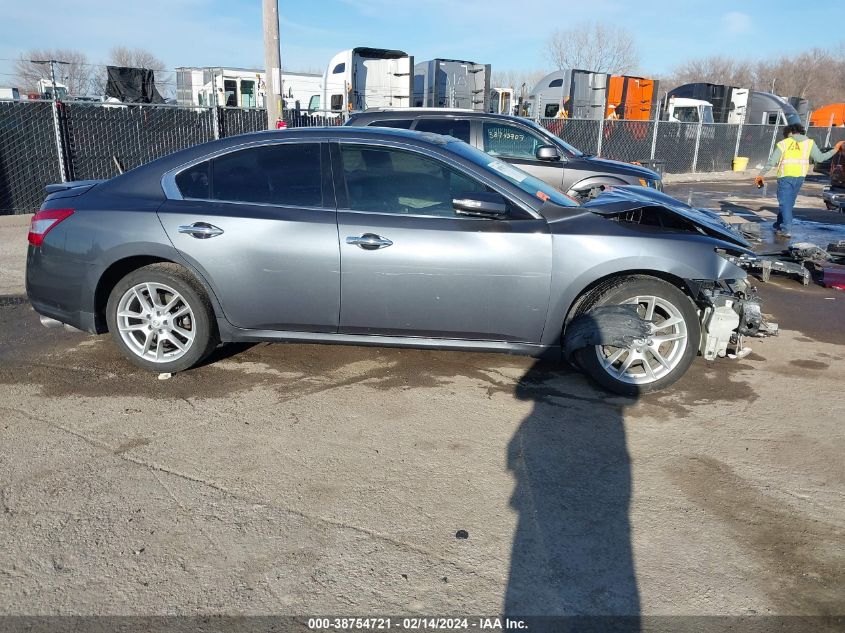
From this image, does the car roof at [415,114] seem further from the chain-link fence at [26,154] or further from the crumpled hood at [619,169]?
the chain-link fence at [26,154]

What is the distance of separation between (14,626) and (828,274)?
8222 mm

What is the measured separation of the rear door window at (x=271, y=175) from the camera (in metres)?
4.54

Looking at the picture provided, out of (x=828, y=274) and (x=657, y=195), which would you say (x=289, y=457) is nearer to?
(x=657, y=195)

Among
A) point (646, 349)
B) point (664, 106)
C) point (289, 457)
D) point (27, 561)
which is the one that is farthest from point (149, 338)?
point (664, 106)

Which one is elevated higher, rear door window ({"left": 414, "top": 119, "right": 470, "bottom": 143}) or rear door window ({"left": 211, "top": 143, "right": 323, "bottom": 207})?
rear door window ({"left": 414, "top": 119, "right": 470, "bottom": 143})

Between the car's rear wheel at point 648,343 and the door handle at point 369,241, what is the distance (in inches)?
54.4

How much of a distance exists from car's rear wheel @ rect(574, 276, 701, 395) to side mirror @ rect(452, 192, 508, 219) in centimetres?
84

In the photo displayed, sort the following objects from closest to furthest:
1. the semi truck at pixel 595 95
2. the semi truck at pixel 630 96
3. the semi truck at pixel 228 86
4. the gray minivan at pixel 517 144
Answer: the gray minivan at pixel 517 144, the semi truck at pixel 228 86, the semi truck at pixel 595 95, the semi truck at pixel 630 96

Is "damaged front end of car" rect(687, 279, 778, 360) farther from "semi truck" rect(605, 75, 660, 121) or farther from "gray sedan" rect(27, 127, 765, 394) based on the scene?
"semi truck" rect(605, 75, 660, 121)

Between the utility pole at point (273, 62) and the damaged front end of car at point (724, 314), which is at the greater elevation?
the utility pole at point (273, 62)

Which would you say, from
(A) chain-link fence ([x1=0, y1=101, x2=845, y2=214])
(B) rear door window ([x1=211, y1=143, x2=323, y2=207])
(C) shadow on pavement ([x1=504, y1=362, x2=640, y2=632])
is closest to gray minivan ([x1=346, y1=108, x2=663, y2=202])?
(A) chain-link fence ([x1=0, y1=101, x2=845, y2=214])

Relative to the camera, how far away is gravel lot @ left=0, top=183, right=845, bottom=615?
8.79 feet

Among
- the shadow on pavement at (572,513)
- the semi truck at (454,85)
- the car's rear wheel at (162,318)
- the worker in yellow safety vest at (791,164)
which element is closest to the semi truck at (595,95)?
the semi truck at (454,85)

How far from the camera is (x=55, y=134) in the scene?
11.5 m
